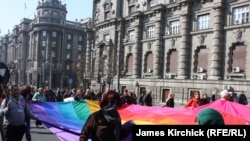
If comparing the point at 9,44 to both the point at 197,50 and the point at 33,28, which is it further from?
the point at 197,50

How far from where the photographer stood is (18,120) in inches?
347

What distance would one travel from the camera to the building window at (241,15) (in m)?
35.0

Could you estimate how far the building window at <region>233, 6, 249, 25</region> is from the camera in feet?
115

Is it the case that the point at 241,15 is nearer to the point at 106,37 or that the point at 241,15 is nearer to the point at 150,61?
the point at 150,61

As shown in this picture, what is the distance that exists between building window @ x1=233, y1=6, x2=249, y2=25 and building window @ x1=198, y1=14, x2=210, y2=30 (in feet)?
10.8

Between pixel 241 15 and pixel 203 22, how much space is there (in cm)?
499

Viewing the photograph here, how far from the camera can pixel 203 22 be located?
39875 millimetres

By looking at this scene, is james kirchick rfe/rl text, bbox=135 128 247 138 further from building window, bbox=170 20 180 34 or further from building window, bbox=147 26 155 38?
building window, bbox=147 26 155 38

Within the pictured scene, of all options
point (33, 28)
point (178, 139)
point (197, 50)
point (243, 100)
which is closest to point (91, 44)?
point (197, 50)

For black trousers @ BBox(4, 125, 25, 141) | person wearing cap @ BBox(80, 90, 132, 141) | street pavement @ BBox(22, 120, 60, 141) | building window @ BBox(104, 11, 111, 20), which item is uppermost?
building window @ BBox(104, 11, 111, 20)

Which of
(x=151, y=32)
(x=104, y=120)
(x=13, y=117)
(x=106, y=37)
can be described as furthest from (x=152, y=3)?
(x=104, y=120)

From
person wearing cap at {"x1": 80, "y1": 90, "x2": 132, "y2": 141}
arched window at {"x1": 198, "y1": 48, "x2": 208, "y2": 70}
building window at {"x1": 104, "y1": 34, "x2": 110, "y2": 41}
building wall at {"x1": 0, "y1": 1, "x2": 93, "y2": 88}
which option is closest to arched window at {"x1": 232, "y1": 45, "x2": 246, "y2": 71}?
arched window at {"x1": 198, "y1": 48, "x2": 208, "y2": 70}

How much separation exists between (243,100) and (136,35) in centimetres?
2674

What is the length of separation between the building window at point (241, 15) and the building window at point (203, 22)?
10.8 feet
